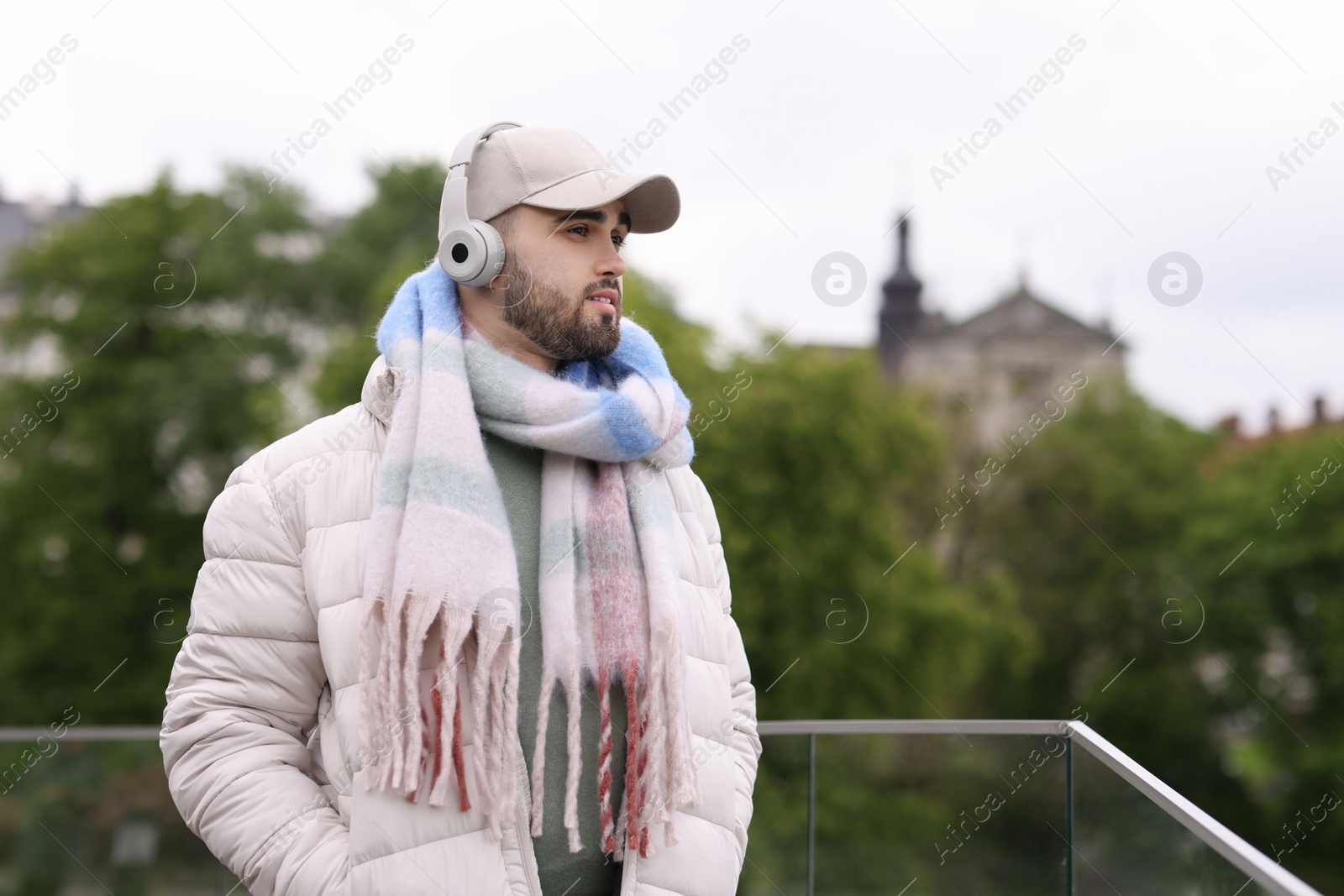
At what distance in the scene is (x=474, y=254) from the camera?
209 cm

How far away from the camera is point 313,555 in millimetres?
2012

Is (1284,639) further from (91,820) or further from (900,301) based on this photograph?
(900,301)

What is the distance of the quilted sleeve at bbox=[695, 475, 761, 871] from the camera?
2.27 meters

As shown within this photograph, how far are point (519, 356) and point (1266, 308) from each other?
38.7 m

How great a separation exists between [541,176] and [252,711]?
0.88m

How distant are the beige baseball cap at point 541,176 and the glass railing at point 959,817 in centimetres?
126

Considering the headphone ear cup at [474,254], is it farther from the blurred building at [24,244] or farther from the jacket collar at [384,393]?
the blurred building at [24,244]

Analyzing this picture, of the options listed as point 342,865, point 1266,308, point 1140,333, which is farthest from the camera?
point 1140,333

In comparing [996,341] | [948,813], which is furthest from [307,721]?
[996,341]

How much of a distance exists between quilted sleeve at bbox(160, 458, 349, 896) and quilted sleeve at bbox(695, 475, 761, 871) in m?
0.64

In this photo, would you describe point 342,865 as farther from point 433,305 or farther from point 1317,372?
point 1317,372

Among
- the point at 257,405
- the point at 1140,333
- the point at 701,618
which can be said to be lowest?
the point at 257,405

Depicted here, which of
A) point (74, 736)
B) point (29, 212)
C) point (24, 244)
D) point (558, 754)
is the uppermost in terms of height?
point (558, 754)

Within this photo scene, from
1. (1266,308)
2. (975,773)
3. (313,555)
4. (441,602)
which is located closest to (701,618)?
(441,602)
